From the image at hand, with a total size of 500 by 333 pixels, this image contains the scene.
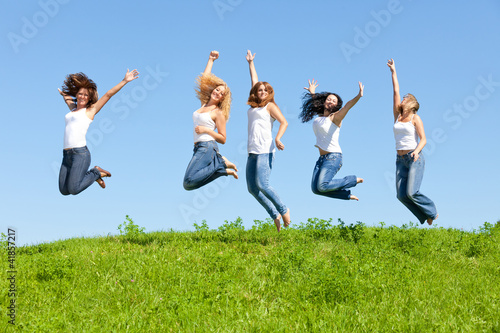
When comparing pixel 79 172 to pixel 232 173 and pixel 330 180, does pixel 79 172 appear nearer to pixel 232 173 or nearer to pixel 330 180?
pixel 232 173

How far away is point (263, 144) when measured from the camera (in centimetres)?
992

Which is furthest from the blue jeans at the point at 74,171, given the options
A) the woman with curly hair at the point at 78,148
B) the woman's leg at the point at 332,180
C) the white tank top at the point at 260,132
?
the woman's leg at the point at 332,180

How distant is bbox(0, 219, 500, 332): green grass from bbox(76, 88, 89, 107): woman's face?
10.1 ft

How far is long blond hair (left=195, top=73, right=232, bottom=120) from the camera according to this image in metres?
10.2

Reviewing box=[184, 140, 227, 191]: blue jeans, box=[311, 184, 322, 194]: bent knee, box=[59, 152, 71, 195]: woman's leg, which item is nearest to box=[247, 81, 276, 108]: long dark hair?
box=[184, 140, 227, 191]: blue jeans

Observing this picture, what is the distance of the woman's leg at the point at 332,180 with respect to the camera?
1050 cm

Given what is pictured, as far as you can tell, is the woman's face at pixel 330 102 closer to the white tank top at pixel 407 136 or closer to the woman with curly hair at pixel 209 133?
the white tank top at pixel 407 136

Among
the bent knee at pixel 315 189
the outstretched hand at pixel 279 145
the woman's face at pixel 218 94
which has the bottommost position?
the bent knee at pixel 315 189

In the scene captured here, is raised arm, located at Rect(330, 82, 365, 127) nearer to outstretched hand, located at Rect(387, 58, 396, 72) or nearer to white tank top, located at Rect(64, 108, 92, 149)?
outstretched hand, located at Rect(387, 58, 396, 72)

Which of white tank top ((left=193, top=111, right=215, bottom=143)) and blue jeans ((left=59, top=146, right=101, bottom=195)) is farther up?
white tank top ((left=193, top=111, right=215, bottom=143))

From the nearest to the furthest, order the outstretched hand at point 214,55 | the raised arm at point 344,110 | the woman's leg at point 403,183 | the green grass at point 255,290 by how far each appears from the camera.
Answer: the green grass at point 255,290
the raised arm at point 344,110
the outstretched hand at point 214,55
the woman's leg at point 403,183

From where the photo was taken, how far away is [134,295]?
657 cm

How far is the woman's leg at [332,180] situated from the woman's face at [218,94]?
104 inches

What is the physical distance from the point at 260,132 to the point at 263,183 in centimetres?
106
